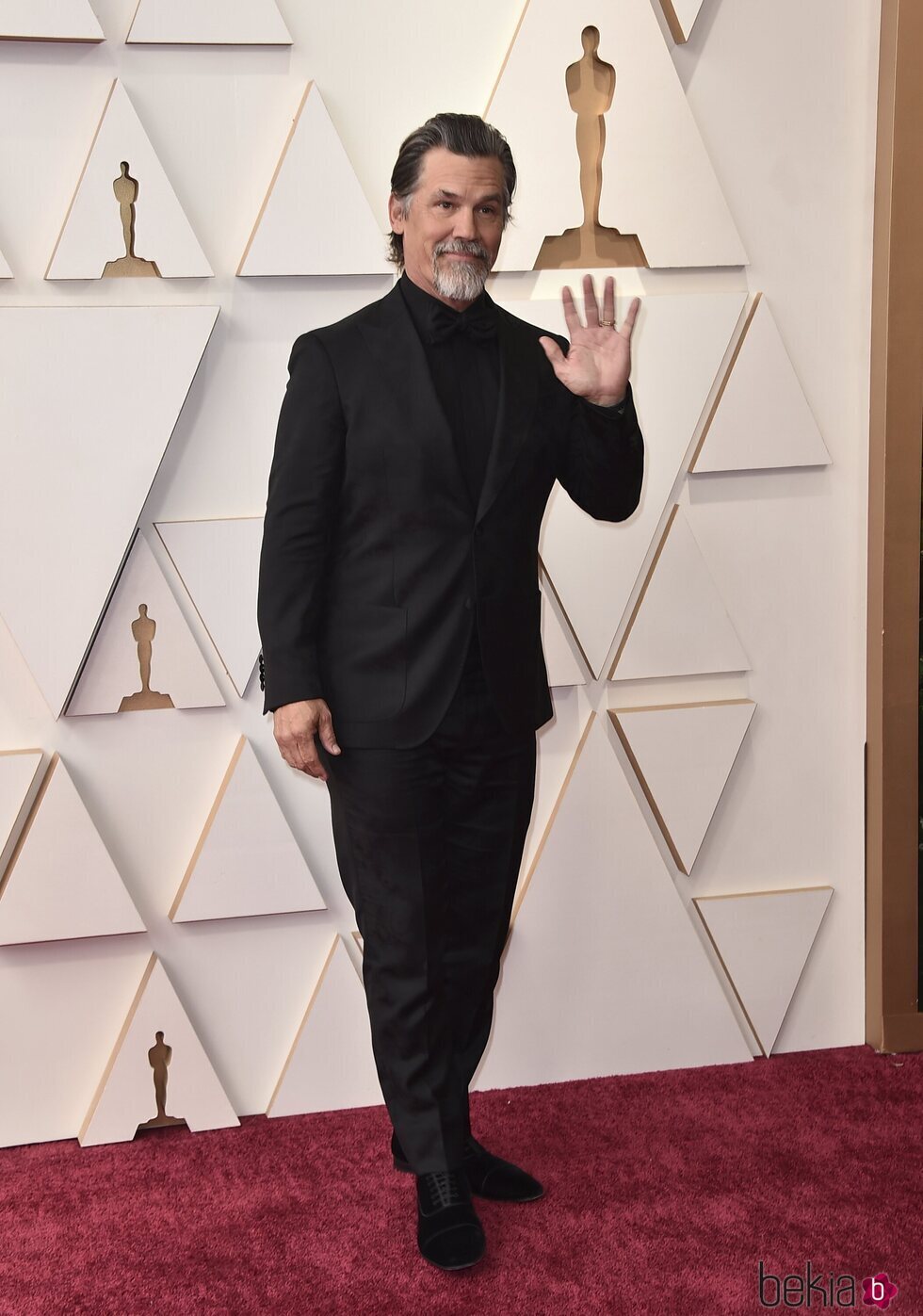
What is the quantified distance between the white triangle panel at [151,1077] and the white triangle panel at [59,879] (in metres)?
0.15

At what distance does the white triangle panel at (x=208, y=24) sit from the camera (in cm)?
211

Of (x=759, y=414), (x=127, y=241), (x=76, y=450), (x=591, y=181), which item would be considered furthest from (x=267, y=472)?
(x=759, y=414)

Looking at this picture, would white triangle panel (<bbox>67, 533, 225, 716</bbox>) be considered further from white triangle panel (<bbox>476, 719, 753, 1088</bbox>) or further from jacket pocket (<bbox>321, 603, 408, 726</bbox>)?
white triangle panel (<bbox>476, 719, 753, 1088</bbox>)

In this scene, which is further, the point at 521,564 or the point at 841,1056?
the point at 841,1056

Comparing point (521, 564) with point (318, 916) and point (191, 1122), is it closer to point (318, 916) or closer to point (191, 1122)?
point (318, 916)

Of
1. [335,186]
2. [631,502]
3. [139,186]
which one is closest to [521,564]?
[631,502]

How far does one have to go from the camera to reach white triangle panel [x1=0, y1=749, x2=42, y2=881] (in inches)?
86.9

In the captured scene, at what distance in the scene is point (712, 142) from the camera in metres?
2.32

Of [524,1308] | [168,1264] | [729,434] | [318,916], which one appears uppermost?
[729,434]

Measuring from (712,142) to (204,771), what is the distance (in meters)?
1.53

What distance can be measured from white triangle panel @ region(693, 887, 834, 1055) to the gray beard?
4.36ft

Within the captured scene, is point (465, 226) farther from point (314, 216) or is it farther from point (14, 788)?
point (14, 788)

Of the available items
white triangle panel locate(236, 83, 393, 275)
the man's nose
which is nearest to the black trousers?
the man's nose

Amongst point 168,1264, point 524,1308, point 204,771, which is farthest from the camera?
point 204,771
